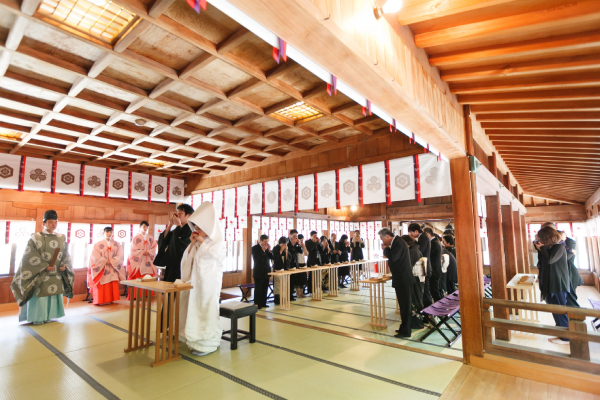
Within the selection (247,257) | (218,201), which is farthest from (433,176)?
(218,201)

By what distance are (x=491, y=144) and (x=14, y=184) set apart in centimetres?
1004

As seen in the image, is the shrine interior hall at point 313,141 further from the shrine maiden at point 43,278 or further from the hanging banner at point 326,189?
the shrine maiden at point 43,278

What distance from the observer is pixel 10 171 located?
6.62 metres

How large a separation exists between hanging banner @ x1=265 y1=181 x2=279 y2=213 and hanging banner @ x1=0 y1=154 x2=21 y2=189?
221 inches

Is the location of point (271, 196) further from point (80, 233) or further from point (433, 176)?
point (80, 233)

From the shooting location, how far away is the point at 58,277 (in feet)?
18.9

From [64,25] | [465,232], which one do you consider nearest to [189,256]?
[64,25]

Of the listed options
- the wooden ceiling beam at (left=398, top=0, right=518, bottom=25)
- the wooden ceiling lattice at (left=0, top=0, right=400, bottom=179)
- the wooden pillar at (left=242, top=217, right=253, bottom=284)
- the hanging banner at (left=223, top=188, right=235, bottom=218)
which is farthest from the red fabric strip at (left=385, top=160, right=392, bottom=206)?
the wooden pillar at (left=242, top=217, right=253, bottom=284)

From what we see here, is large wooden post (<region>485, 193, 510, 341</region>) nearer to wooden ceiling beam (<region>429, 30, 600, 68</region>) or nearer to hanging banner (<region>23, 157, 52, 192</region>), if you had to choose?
wooden ceiling beam (<region>429, 30, 600, 68</region>)

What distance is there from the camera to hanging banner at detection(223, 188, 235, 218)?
8266 millimetres

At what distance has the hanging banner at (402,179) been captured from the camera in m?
5.34

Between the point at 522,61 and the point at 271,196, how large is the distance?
5.50 meters

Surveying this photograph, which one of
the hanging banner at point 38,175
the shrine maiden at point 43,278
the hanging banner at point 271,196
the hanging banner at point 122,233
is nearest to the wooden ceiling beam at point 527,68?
the hanging banner at point 271,196

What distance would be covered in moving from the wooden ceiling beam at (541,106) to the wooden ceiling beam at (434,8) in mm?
2033
